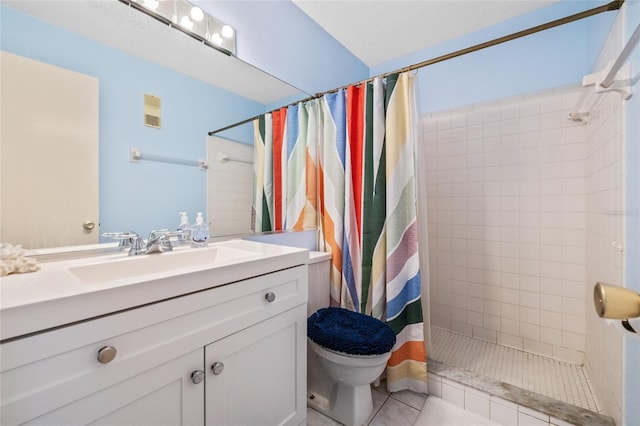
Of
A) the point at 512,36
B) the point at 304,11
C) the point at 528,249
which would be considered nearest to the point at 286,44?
the point at 304,11

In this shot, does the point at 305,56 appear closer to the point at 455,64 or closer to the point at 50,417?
the point at 455,64

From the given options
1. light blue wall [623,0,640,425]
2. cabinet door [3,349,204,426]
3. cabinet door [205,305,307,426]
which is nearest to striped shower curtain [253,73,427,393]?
cabinet door [205,305,307,426]

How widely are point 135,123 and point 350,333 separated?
50.7 inches

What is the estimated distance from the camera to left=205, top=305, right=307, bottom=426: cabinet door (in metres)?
0.85

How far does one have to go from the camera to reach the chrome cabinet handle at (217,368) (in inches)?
32.8

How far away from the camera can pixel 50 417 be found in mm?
559

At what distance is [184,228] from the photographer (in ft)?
3.97

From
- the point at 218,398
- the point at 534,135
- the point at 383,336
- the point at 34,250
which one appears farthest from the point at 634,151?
the point at 34,250

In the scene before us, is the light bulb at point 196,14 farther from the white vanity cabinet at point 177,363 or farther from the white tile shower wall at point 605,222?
the white tile shower wall at point 605,222

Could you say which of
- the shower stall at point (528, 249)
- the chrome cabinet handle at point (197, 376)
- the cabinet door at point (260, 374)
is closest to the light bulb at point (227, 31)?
the shower stall at point (528, 249)

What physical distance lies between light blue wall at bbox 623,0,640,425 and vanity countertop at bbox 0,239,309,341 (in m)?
1.24

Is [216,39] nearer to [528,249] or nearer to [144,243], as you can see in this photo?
[144,243]

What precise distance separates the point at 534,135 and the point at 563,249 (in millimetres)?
796

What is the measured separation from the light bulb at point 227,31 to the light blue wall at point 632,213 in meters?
1.70
